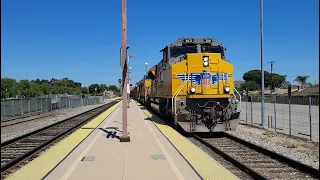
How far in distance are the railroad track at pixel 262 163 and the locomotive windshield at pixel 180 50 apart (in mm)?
5198

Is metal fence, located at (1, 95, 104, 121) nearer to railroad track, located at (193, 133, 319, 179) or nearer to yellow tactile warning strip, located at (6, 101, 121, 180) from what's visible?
yellow tactile warning strip, located at (6, 101, 121, 180)

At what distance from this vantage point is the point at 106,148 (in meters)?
10.6

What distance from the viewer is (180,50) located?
1620cm

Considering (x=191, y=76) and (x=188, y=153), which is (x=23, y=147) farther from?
(x=191, y=76)

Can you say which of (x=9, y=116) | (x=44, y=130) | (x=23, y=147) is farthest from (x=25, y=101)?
(x=23, y=147)

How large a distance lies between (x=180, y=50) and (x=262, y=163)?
850cm

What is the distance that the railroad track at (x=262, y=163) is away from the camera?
7359 mm

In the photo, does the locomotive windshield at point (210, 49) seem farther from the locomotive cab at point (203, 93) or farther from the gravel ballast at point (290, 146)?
the gravel ballast at point (290, 146)

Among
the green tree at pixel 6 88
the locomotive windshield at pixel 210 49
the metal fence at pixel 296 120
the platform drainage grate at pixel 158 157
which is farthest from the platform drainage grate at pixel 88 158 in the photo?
the locomotive windshield at pixel 210 49

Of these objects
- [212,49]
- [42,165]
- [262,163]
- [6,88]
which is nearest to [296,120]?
[212,49]

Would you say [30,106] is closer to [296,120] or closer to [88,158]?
[296,120]

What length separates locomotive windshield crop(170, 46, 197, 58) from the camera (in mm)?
16031

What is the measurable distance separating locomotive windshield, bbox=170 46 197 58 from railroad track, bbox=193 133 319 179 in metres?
5.20

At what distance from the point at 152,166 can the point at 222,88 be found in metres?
7.00
